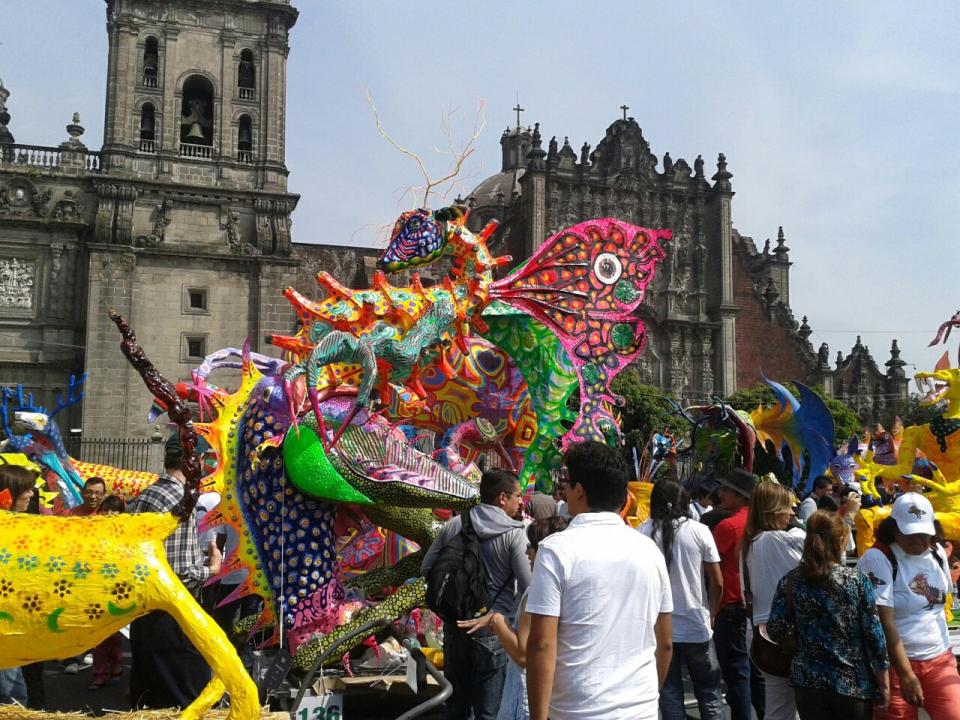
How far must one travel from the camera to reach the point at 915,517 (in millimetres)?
4184

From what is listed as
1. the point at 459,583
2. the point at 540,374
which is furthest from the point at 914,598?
the point at 540,374

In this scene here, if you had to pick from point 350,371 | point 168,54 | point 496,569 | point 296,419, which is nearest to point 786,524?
point 496,569

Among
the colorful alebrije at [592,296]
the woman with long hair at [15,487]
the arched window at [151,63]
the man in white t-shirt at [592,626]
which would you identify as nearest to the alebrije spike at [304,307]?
the colorful alebrije at [592,296]

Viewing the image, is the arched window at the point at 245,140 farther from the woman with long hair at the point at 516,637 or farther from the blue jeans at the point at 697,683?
the blue jeans at the point at 697,683

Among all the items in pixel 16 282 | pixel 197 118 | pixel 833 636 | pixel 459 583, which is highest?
pixel 197 118

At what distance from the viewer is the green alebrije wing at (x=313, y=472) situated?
592cm

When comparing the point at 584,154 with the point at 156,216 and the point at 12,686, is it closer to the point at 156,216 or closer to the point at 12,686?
the point at 156,216

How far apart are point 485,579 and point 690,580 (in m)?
1.15

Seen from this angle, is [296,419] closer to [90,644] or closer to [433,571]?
[433,571]

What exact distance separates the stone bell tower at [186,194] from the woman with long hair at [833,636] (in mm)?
25068

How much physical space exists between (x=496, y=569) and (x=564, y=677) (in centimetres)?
162

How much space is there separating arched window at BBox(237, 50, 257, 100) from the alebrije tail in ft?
91.2

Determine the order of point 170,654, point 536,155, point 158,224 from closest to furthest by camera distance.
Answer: point 170,654
point 158,224
point 536,155

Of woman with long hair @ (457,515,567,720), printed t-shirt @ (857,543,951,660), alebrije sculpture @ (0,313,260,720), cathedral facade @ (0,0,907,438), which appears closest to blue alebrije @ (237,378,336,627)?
woman with long hair @ (457,515,567,720)
